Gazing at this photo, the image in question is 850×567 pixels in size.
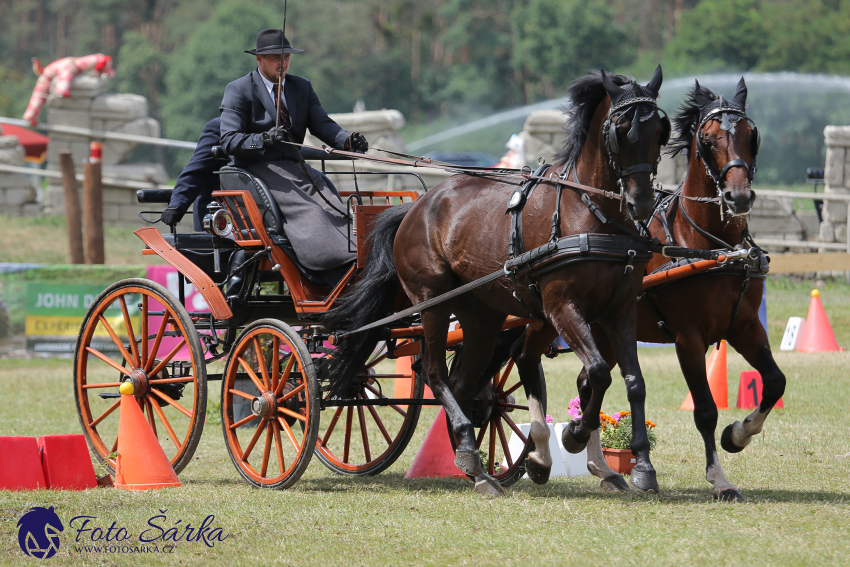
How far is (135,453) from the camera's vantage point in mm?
6641

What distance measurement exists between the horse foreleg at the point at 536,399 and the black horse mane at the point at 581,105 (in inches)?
44.5

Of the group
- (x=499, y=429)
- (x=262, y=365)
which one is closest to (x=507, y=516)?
(x=499, y=429)

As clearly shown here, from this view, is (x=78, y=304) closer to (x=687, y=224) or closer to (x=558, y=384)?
(x=558, y=384)

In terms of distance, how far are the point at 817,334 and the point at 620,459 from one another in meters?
7.00

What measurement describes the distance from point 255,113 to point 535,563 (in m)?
4.01

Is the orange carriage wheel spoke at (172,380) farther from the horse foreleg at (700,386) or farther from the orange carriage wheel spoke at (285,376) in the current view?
the horse foreleg at (700,386)

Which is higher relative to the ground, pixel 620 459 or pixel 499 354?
pixel 499 354

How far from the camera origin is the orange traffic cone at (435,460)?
7.27m

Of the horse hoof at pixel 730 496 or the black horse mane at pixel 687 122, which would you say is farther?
the black horse mane at pixel 687 122

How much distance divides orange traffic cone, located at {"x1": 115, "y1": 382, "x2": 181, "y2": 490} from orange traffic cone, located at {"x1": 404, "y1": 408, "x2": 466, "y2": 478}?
5.35 ft

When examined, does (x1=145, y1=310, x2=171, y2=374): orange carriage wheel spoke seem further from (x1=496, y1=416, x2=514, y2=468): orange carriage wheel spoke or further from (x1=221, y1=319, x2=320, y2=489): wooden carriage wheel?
(x1=496, y1=416, x2=514, y2=468): orange carriage wheel spoke

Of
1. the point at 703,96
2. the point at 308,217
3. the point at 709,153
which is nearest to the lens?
the point at 709,153

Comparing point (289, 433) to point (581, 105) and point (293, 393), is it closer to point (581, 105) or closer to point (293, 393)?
point (293, 393)

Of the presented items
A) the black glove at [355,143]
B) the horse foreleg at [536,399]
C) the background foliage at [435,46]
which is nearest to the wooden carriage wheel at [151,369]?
the black glove at [355,143]
